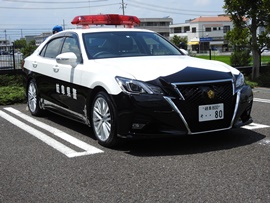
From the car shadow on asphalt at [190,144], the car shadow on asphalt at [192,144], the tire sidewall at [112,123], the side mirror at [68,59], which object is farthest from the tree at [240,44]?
the tire sidewall at [112,123]

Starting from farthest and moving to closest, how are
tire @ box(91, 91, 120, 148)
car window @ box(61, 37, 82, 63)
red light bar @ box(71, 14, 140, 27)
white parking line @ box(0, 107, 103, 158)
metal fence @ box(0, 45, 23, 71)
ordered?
metal fence @ box(0, 45, 23, 71)
red light bar @ box(71, 14, 140, 27)
car window @ box(61, 37, 82, 63)
white parking line @ box(0, 107, 103, 158)
tire @ box(91, 91, 120, 148)

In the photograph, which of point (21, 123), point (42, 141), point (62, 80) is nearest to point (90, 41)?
point (62, 80)

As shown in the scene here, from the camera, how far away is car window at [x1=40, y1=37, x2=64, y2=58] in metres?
6.25

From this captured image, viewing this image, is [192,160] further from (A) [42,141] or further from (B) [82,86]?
(A) [42,141]

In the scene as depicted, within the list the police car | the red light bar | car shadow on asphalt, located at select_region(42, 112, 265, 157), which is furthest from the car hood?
the red light bar

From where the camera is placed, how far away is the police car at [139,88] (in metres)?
4.35

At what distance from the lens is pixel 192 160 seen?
166 inches

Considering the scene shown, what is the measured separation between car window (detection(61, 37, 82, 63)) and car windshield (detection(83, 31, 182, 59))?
155 mm

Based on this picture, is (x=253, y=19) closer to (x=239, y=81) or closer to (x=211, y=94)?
(x=239, y=81)

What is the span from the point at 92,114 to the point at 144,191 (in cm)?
186

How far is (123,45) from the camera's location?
5.66 meters

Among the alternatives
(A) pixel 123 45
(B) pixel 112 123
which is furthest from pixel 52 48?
(B) pixel 112 123

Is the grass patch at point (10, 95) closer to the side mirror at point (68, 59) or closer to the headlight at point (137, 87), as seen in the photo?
the side mirror at point (68, 59)

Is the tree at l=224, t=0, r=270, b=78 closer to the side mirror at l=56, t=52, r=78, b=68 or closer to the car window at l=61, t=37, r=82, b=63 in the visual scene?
the car window at l=61, t=37, r=82, b=63
